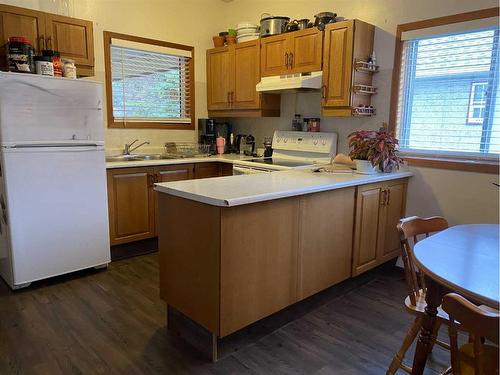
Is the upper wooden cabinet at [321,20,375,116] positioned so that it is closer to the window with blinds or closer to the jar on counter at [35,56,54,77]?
the window with blinds

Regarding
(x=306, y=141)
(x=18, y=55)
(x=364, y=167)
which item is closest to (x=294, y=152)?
(x=306, y=141)

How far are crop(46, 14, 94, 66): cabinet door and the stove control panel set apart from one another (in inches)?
76.2

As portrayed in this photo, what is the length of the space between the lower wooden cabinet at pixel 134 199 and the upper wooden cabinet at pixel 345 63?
1.57 meters

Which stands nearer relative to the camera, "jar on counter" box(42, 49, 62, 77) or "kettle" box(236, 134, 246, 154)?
"jar on counter" box(42, 49, 62, 77)

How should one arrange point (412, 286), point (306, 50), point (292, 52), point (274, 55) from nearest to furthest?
point (412, 286) < point (306, 50) < point (292, 52) < point (274, 55)

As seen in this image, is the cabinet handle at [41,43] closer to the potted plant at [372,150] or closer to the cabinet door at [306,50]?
the cabinet door at [306,50]

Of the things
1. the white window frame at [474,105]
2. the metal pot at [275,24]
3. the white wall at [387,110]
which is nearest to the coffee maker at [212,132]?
the white wall at [387,110]

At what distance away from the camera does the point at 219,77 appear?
14.0 feet

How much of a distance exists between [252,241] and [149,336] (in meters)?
0.88

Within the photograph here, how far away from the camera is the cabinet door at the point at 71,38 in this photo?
300 centimetres

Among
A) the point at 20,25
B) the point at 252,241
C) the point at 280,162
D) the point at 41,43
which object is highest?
the point at 20,25

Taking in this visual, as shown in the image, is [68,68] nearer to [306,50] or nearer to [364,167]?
[306,50]

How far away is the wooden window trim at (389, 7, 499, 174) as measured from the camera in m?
2.70

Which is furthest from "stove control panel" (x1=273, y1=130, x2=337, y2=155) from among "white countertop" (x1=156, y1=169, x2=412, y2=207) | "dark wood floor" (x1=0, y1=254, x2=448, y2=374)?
"dark wood floor" (x1=0, y1=254, x2=448, y2=374)
